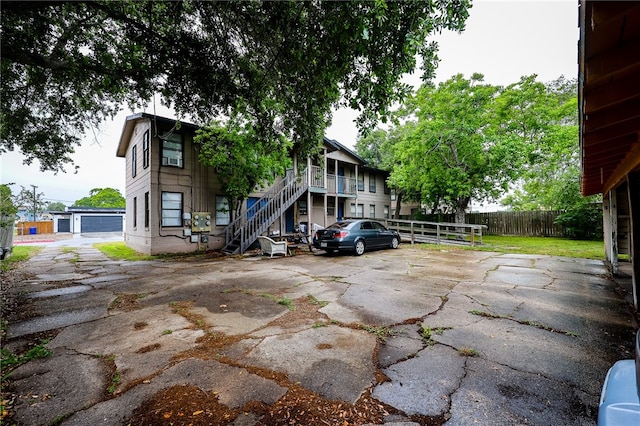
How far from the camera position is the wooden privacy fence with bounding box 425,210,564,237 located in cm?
1767

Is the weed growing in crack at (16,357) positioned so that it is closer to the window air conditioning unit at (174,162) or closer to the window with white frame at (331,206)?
the window air conditioning unit at (174,162)

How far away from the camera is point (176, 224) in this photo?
12.3 m

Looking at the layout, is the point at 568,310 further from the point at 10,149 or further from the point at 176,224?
the point at 10,149

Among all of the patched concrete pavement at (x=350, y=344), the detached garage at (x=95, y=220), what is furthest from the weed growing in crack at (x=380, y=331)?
the detached garage at (x=95, y=220)

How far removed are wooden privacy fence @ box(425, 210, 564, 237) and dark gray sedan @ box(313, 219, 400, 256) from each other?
427 inches

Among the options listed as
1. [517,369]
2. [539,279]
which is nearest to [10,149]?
[517,369]

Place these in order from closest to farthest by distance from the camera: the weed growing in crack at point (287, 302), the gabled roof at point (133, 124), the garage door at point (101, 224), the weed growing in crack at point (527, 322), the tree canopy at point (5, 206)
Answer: the weed growing in crack at point (527, 322) → the weed growing in crack at point (287, 302) → the tree canopy at point (5, 206) → the gabled roof at point (133, 124) → the garage door at point (101, 224)

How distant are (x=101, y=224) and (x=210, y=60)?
41111 millimetres

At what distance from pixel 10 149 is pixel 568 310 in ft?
50.1

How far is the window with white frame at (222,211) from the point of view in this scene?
1368 cm

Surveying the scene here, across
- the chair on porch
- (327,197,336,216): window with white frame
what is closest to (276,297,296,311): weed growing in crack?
the chair on porch

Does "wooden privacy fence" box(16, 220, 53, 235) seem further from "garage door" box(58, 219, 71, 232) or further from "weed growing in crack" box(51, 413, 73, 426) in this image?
"weed growing in crack" box(51, 413, 73, 426)

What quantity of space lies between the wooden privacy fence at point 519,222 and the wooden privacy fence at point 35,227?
148 ft

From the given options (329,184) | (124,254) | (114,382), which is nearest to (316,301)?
(114,382)
